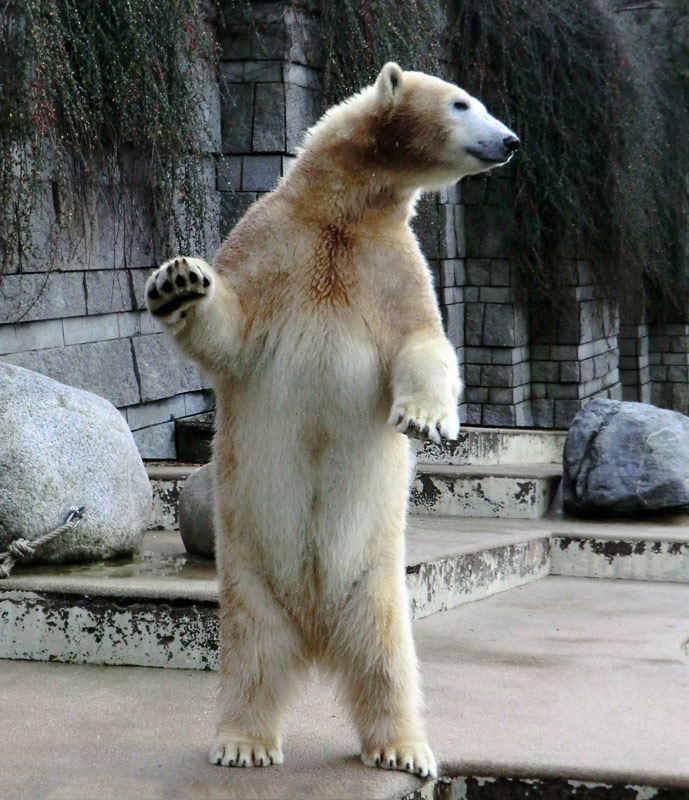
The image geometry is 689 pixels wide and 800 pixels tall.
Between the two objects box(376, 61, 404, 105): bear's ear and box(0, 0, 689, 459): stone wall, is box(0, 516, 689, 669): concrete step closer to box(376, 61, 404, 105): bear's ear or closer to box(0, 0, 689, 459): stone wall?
box(0, 0, 689, 459): stone wall

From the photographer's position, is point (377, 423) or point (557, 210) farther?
point (557, 210)

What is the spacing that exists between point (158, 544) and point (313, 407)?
2033mm

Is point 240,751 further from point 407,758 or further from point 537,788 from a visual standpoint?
point 537,788

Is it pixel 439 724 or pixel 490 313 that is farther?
pixel 490 313

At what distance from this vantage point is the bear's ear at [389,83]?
2.49 metres

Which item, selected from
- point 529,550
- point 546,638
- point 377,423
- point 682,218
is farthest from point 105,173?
point 682,218

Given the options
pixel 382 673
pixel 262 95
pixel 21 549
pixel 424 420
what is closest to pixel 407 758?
pixel 382 673

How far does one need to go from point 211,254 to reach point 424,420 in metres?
3.64

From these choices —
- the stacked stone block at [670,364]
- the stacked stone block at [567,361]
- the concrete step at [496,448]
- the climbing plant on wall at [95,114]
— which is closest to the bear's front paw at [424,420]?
the climbing plant on wall at [95,114]

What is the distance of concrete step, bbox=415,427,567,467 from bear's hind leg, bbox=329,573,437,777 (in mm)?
3209

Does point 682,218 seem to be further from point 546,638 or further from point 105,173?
point 546,638

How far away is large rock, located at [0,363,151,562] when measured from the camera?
11.8 feet

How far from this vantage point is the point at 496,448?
6.04 metres

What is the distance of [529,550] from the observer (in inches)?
187
